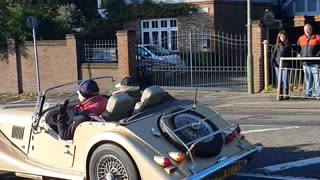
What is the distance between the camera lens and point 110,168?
5.95 metres

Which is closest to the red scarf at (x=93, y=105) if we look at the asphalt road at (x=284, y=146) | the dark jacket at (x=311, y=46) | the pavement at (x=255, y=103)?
the asphalt road at (x=284, y=146)

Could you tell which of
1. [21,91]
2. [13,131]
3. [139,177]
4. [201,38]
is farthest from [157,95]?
[21,91]

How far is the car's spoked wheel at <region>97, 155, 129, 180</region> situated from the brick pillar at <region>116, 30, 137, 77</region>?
544 inches

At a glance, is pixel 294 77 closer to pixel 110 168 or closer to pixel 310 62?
pixel 310 62

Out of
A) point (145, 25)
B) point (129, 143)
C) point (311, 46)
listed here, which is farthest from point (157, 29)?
point (129, 143)

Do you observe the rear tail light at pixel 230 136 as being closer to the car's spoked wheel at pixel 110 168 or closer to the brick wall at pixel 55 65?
the car's spoked wheel at pixel 110 168

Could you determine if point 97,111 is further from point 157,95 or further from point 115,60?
point 115,60

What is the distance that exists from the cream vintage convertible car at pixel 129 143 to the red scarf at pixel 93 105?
1.06 feet

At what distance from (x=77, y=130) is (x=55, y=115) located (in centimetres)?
82

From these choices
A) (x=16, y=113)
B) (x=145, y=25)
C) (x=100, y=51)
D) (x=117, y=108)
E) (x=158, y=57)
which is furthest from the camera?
(x=145, y=25)

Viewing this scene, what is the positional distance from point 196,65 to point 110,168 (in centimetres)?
1355

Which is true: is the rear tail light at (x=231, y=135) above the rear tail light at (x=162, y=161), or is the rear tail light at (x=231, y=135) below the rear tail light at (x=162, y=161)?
above

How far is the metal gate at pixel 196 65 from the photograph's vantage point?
1866 cm

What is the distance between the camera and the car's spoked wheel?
5.85 meters
